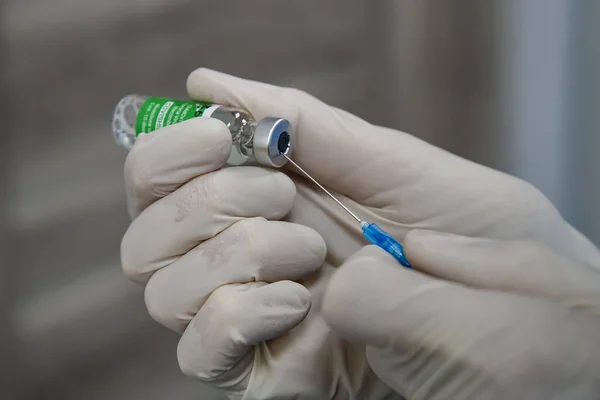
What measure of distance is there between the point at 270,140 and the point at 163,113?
158mm

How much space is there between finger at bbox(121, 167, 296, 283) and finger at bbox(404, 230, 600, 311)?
0.18 m

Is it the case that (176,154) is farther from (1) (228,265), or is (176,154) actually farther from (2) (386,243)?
(2) (386,243)

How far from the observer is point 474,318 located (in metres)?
0.52

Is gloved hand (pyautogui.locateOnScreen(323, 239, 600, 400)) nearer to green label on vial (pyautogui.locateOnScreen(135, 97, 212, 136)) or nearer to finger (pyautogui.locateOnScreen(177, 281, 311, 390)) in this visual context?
finger (pyautogui.locateOnScreen(177, 281, 311, 390))

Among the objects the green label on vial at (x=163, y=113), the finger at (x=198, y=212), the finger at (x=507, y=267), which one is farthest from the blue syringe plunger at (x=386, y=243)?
the green label on vial at (x=163, y=113)

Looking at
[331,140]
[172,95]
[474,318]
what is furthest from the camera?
[172,95]

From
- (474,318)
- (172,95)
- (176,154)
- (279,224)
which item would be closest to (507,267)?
(474,318)

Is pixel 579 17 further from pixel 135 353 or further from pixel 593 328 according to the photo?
pixel 135 353

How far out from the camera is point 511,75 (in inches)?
36.6

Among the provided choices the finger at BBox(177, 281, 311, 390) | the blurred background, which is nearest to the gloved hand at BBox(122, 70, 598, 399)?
the finger at BBox(177, 281, 311, 390)

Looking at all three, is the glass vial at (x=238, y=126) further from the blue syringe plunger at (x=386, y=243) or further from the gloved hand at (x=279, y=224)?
the blue syringe plunger at (x=386, y=243)

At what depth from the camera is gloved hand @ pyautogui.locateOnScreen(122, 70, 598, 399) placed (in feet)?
2.05

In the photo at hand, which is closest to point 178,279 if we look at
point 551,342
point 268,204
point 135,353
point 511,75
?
point 268,204

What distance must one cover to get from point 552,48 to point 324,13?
0.40m
